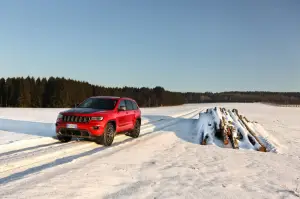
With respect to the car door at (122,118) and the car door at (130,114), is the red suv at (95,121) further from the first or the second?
the car door at (130,114)

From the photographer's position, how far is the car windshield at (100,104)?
38.3 ft

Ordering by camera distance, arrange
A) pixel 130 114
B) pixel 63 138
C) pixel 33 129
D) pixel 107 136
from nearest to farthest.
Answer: pixel 107 136, pixel 63 138, pixel 130 114, pixel 33 129

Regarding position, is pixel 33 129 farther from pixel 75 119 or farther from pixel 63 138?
pixel 75 119

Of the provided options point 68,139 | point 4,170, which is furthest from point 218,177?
point 68,139

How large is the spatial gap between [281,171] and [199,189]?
3.10 metres

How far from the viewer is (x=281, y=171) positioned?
7.55 meters

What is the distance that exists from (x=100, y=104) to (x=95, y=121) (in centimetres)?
169

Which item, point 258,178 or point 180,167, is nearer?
point 258,178

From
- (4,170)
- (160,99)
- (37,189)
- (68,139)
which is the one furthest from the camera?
(160,99)

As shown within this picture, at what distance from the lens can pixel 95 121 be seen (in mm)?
10312

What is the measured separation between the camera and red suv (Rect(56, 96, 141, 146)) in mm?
10250

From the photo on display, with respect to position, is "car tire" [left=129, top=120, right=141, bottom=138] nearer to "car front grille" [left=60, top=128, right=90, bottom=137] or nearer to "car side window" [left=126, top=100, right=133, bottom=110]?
"car side window" [left=126, top=100, right=133, bottom=110]

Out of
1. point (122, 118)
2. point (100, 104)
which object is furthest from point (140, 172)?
point (100, 104)

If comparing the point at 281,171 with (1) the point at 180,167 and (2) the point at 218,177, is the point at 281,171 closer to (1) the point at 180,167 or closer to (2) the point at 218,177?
(2) the point at 218,177
